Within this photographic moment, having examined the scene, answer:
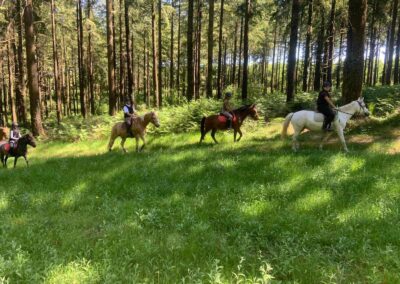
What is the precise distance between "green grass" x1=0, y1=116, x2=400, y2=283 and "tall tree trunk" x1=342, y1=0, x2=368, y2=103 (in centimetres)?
575

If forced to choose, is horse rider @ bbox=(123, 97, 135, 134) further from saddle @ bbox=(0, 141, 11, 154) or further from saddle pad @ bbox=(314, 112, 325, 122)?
saddle pad @ bbox=(314, 112, 325, 122)

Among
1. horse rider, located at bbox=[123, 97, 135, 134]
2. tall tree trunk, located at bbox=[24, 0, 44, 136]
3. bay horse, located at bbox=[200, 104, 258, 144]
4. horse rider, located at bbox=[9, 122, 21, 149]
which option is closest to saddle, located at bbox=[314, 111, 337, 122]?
bay horse, located at bbox=[200, 104, 258, 144]

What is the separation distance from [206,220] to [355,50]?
12082mm

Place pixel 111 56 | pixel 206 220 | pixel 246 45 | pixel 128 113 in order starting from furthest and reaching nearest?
1. pixel 111 56
2. pixel 246 45
3. pixel 128 113
4. pixel 206 220

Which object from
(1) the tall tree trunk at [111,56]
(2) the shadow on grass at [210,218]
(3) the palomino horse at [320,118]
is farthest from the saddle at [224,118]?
(1) the tall tree trunk at [111,56]

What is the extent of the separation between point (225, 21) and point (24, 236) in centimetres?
3726

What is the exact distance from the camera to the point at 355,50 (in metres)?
16.5

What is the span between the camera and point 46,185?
1140 centimetres

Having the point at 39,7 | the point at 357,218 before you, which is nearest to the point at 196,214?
Result: the point at 357,218

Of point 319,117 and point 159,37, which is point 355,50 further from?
point 159,37

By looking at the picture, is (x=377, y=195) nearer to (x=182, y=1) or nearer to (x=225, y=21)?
(x=225, y=21)

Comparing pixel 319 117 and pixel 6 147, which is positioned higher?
pixel 319 117

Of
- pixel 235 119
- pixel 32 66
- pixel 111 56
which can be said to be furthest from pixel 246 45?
pixel 32 66

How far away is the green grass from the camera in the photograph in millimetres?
6051
